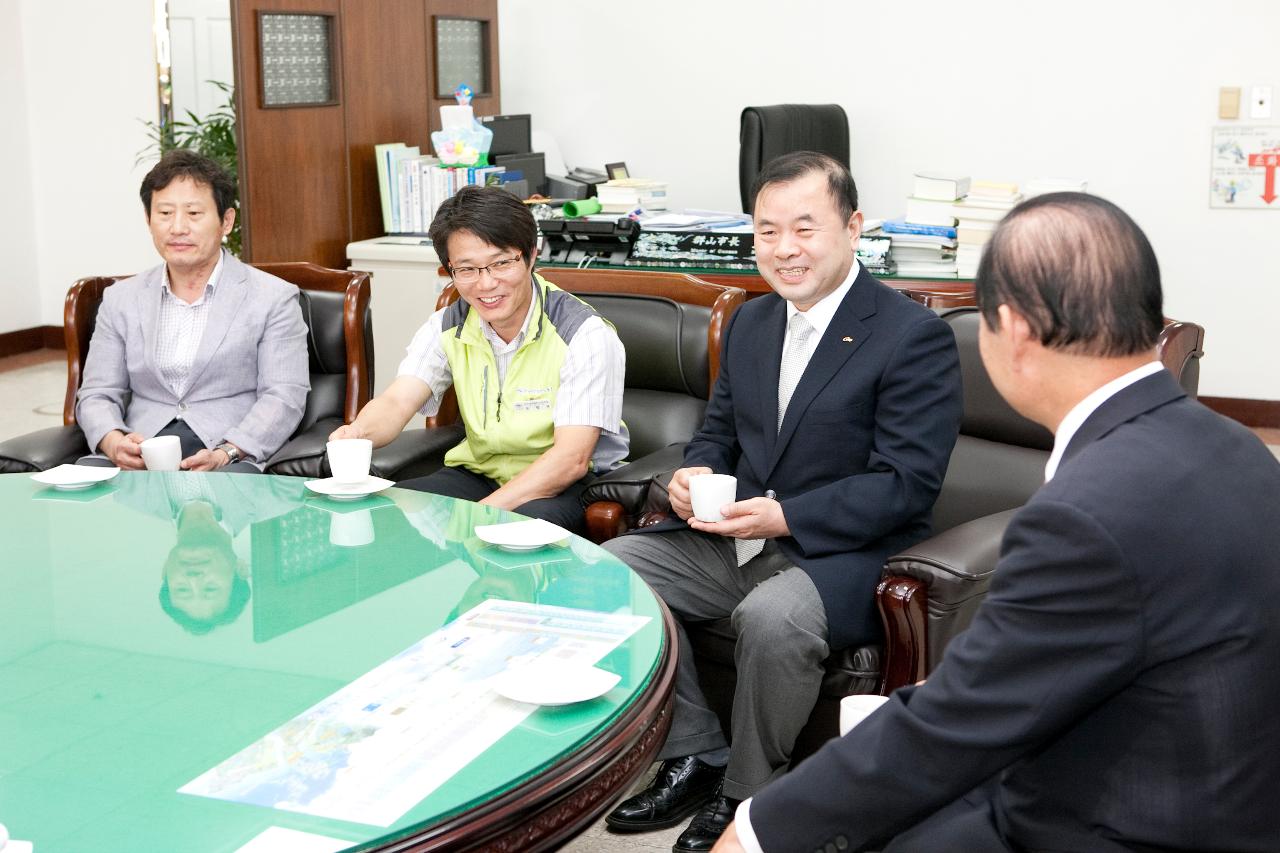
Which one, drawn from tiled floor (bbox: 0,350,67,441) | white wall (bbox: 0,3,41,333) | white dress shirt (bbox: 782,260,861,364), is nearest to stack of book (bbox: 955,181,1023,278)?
white dress shirt (bbox: 782,260,861,364)

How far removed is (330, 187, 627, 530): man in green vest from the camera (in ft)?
9.54

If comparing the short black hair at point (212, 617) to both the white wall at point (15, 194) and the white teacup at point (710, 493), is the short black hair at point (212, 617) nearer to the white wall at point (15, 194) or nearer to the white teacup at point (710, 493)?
the white teacup at point (710, 493)

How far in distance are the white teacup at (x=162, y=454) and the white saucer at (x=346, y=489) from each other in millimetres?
426

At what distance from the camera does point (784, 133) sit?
5.22 metres

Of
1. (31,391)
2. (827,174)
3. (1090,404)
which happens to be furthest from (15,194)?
(1090,404)

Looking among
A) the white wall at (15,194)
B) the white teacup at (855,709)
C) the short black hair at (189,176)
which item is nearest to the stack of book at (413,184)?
the short black hair at (189,176)

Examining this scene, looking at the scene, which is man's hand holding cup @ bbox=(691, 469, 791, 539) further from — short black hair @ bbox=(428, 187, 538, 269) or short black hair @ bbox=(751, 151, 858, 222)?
short black hair @ bbox=(428, 187, 538, 269)

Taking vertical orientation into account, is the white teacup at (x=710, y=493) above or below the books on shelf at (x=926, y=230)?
below

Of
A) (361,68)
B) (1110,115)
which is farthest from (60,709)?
(1110,115)

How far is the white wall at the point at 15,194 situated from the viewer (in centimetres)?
716

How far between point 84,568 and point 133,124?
5.65 m

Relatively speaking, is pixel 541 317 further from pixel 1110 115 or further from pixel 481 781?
pixel 1110 115

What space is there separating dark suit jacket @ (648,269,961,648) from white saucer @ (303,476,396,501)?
59 centimetres

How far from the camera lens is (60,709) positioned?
1574mm
